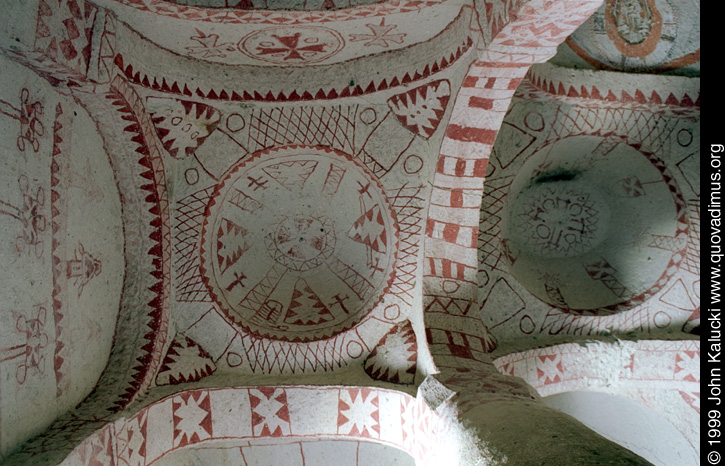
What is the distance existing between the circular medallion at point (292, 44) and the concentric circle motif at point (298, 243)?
59 cm

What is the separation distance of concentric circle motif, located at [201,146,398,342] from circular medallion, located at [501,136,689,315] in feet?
4.21

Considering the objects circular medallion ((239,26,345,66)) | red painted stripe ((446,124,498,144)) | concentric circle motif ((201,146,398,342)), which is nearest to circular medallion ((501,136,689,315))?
red painted stripe ((446,124,498,144))

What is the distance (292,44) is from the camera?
3375mm

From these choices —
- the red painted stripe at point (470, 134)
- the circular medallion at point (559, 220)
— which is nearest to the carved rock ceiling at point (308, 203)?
the red painted stripe at point (470, 134)

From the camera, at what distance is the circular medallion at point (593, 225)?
4660mm

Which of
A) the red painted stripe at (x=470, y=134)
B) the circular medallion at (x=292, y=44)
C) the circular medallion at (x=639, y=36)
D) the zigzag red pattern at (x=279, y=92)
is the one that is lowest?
the red painted stripe at (x=470, y=134)

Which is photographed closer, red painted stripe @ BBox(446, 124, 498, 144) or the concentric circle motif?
red painted stripe @ BBox(446, 124, 498, 144)

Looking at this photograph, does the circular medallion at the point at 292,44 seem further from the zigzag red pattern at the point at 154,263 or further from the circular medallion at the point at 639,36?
the circular medallion at the point at 639,36

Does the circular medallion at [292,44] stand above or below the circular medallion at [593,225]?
above

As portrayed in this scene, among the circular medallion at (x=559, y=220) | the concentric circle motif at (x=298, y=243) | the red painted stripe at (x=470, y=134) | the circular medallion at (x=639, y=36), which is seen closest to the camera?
the red painted stripe at (x=470, y=134)

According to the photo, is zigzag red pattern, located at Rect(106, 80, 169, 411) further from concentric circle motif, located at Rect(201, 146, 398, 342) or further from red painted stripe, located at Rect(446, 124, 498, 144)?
red painted stripe, located at Rect(446, 124, 498, 144)

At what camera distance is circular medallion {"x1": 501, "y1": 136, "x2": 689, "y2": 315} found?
15.3 ft

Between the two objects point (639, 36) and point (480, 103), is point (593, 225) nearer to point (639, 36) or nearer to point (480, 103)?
point (639, 36)

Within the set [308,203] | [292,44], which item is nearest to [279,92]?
[292,44]
